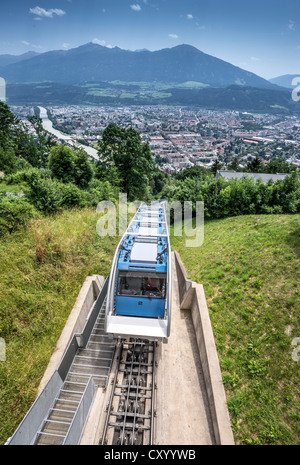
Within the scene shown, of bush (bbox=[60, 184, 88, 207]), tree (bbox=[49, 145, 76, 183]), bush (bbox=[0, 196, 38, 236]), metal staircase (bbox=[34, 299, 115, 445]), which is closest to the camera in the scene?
metal staircase (bbox=[34, 299, 115, 445])

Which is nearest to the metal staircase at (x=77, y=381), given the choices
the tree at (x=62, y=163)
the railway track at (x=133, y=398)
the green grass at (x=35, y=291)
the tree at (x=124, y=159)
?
the railway track at (x=133, y=398)

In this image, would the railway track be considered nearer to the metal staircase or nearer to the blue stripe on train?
the metal staircase

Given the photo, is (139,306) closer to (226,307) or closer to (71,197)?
(226,307)

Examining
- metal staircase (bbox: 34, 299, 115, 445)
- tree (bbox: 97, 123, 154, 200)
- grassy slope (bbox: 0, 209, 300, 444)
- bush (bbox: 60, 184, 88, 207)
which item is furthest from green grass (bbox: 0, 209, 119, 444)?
tree (bbox: 97, 123, 154, 200)

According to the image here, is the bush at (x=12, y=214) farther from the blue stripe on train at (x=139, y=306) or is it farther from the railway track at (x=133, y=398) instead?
the railway track at (x=133, y=398)

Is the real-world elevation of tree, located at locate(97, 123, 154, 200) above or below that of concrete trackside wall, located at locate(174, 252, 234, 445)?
above

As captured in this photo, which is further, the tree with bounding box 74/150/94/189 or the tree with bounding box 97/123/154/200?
the tree with bounding box 97/123/154/200

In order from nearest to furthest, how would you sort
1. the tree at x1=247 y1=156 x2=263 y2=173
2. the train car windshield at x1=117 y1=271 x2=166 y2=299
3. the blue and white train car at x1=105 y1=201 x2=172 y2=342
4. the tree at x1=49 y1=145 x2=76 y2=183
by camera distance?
the blue and white train car at x1=105 y1=201 x2=172 y2=342 < the train car windshield at x1=117 y1=271 x2=166 y2=299 < the tree at x1=49 y1=145 x2=76 y2=183 < the tree at x1=247 y1=156 x2=263 y2=173
